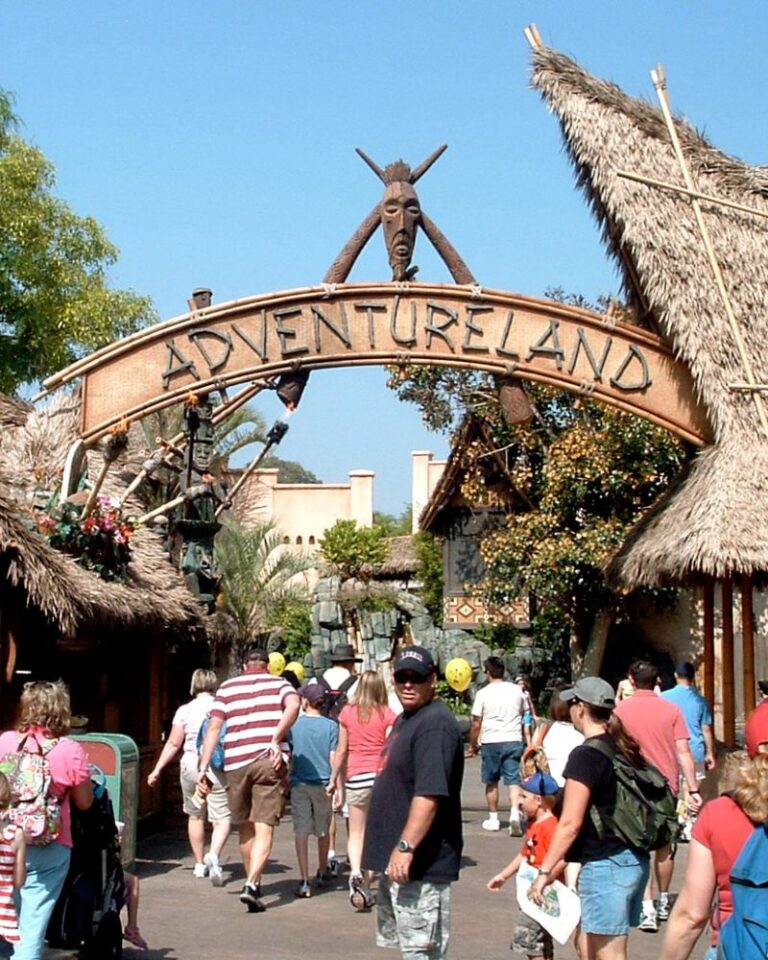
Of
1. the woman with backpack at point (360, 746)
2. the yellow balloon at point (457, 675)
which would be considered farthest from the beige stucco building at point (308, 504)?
the woman with backpack at point (360, 746)

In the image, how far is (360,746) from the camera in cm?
1052

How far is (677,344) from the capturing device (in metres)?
12.2

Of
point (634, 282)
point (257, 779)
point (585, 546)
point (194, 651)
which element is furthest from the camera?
point (585, 546)

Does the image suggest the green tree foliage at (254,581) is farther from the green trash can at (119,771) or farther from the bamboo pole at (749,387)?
the green trash can at (119,771)

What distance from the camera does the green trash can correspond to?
31.6 feet

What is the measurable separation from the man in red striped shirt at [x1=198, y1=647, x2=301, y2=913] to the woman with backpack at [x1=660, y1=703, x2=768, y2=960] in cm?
528

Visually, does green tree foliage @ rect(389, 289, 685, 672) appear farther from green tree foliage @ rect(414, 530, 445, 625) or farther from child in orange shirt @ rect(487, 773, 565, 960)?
child in orange shirt @ rect(487, 773, 565, 960)

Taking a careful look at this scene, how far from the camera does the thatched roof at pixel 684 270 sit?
11734 mm

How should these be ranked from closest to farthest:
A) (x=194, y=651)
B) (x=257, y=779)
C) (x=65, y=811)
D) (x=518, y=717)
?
(x=65, y=811) → (x=257, y=779) → (x=518, y=717) → (x=194, y=651)

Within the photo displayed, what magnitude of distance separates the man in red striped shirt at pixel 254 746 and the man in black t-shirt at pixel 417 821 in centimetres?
387

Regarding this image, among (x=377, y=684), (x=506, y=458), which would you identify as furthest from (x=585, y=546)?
(x=377, y=684)

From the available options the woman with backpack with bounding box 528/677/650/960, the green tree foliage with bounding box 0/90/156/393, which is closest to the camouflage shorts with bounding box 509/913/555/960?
the woman with backpack with bounding box 528/677/650/960

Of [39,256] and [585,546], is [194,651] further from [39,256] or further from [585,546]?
[39,256]

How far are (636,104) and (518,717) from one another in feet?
18.2
